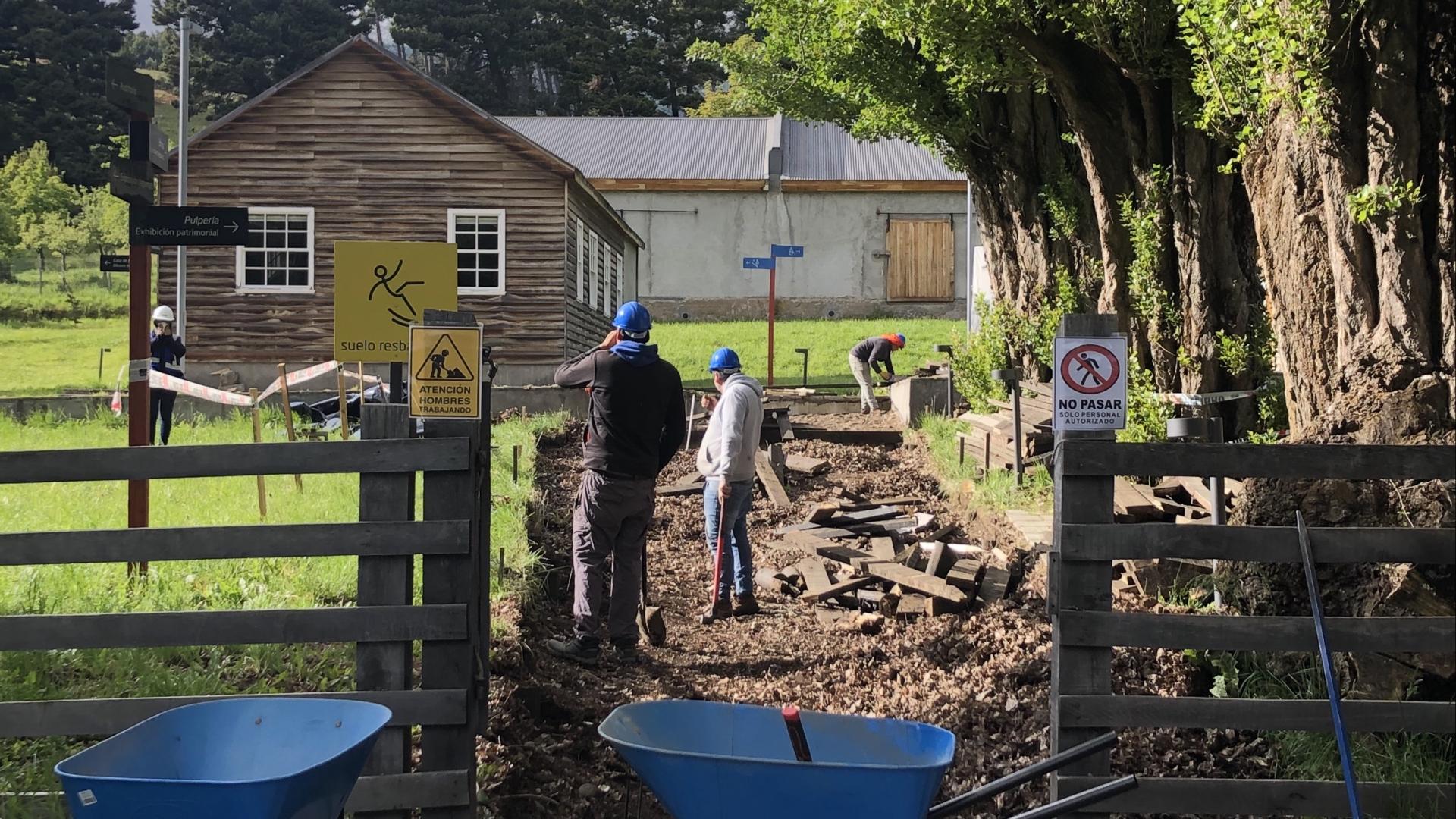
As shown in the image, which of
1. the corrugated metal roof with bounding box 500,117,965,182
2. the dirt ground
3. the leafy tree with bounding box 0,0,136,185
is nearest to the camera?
the dirt ground

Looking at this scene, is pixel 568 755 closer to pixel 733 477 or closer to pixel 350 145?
pixel 733 477

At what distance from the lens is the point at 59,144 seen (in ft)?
177

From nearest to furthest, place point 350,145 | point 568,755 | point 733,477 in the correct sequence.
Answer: point 568,755 → point 733,477 → point 350,145

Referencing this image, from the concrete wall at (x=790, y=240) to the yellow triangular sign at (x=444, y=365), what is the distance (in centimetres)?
3116

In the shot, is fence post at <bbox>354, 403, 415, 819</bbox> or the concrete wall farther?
the concrete wall

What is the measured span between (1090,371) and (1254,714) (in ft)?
4.35

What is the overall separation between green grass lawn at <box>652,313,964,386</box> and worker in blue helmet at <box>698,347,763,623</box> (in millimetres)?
15749

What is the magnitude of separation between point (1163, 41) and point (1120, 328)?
2693mm

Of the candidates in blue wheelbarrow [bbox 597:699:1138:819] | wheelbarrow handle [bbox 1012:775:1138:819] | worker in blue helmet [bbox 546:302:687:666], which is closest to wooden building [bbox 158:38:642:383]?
worker in blue helmet [bbox 546:302:687:666]

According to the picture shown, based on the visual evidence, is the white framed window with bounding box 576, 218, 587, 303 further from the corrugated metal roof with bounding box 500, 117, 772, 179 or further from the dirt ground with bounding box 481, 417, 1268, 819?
the dirt ground with bounding box 481, 417, 1268, 819

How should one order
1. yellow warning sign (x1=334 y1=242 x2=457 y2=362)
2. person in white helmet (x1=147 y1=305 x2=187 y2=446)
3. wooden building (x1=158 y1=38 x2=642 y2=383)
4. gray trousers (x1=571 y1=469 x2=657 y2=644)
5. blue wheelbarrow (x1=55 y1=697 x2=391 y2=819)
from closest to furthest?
blue wheelbarrow (x1=55 y1=697 x2=391 y2=819), yellow warning sign (x1=334 y1=242 x2=457 y2=362), gray trousers (x1=571 y1=469 x2=657 y2=644), person in white helmet (x1=147 y1=305 x2=187 y2=446), wooden building (x1=158 y1=38 x2=642 y2=383)

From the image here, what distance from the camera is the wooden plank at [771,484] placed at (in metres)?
13.3

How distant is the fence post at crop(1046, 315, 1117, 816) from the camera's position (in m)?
4.52

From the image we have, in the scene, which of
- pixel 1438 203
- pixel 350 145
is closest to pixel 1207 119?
pixel 1438 203
